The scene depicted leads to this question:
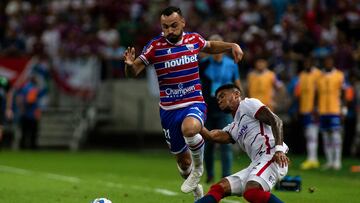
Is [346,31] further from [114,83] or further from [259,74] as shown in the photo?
[114,83]

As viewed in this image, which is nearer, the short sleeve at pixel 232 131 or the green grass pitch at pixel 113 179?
the short sleeve at pixel 232 131

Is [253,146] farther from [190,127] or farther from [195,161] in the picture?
[195,161]

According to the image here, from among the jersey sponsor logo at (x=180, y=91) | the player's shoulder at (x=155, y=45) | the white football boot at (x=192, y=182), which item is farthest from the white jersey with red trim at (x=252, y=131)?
the player's shoulder at (x=155, y=45)

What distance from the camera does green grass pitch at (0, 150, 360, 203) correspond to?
526 inches

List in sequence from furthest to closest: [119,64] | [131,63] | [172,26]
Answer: [119,64] < [172,26] < [131,63]

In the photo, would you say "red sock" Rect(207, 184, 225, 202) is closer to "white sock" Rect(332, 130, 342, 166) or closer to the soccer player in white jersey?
the soccer player in white jersey

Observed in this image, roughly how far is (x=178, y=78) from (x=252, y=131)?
1772mm

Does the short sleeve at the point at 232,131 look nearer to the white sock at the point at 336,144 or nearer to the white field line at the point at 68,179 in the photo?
the white field line at the point at 68,179

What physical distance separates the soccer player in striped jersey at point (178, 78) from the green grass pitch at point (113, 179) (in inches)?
49.6

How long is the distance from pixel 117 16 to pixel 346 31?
28.9 feet

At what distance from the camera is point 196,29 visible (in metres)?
27.6

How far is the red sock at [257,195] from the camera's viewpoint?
9.60 m

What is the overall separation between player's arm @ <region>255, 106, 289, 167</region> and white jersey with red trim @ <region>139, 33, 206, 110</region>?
1.82 metres

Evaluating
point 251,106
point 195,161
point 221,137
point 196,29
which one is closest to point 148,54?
point 195,161
